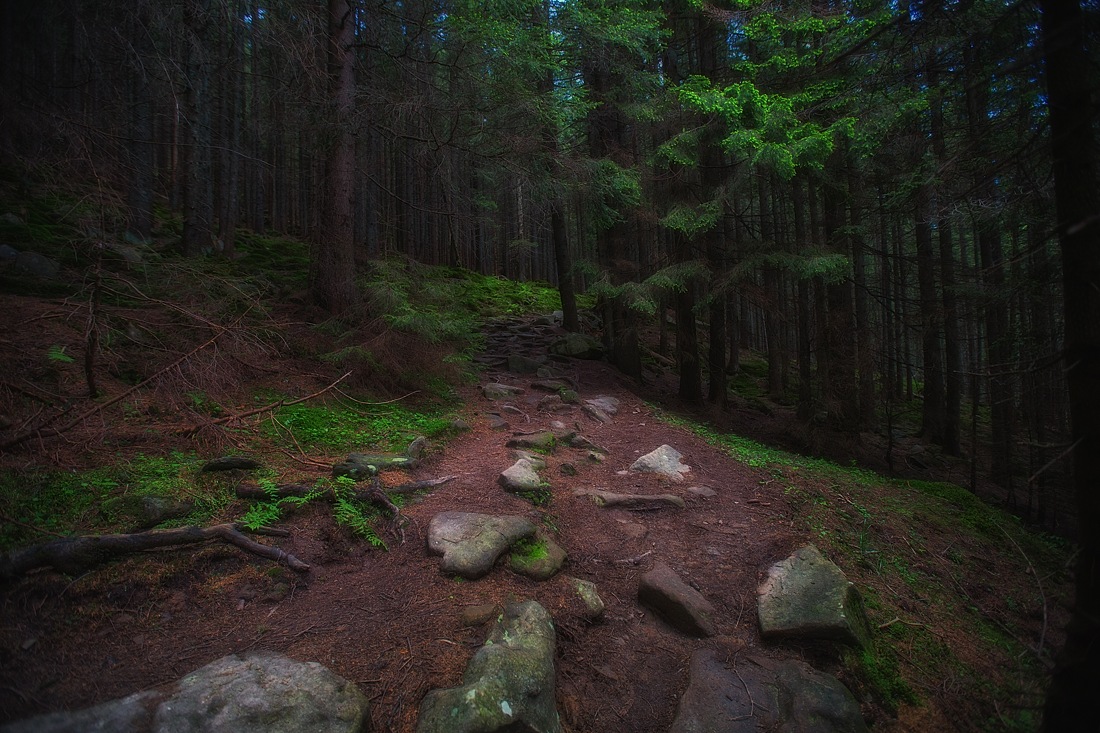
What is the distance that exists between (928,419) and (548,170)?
13229 millimetres

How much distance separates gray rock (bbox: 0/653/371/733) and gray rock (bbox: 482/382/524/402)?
647cm

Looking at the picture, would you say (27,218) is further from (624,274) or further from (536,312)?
(536,312)

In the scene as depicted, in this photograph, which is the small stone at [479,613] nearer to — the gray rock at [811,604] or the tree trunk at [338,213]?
the gray rock at [811,604]

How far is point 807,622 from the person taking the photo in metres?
3.33

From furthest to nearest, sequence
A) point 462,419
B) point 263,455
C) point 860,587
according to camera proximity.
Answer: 1. point 462,419
2. point 263,455
3. point 860,587

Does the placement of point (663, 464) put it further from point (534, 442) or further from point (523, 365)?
point (523, 365)

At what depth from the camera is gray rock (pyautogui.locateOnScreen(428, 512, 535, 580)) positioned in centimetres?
341

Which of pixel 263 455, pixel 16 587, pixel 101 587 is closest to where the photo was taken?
pixel 16 587

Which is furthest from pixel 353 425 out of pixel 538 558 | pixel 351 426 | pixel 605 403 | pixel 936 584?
pixel 936 584

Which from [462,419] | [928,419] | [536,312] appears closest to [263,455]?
[462,419]

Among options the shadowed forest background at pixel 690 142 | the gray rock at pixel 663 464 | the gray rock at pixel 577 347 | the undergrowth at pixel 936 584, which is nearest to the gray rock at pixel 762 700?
the undergrowth at pixel 936 584

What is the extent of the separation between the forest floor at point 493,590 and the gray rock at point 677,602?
0.28 feet

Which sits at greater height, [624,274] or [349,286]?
[624,274]

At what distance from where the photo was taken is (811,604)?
3.46 m
